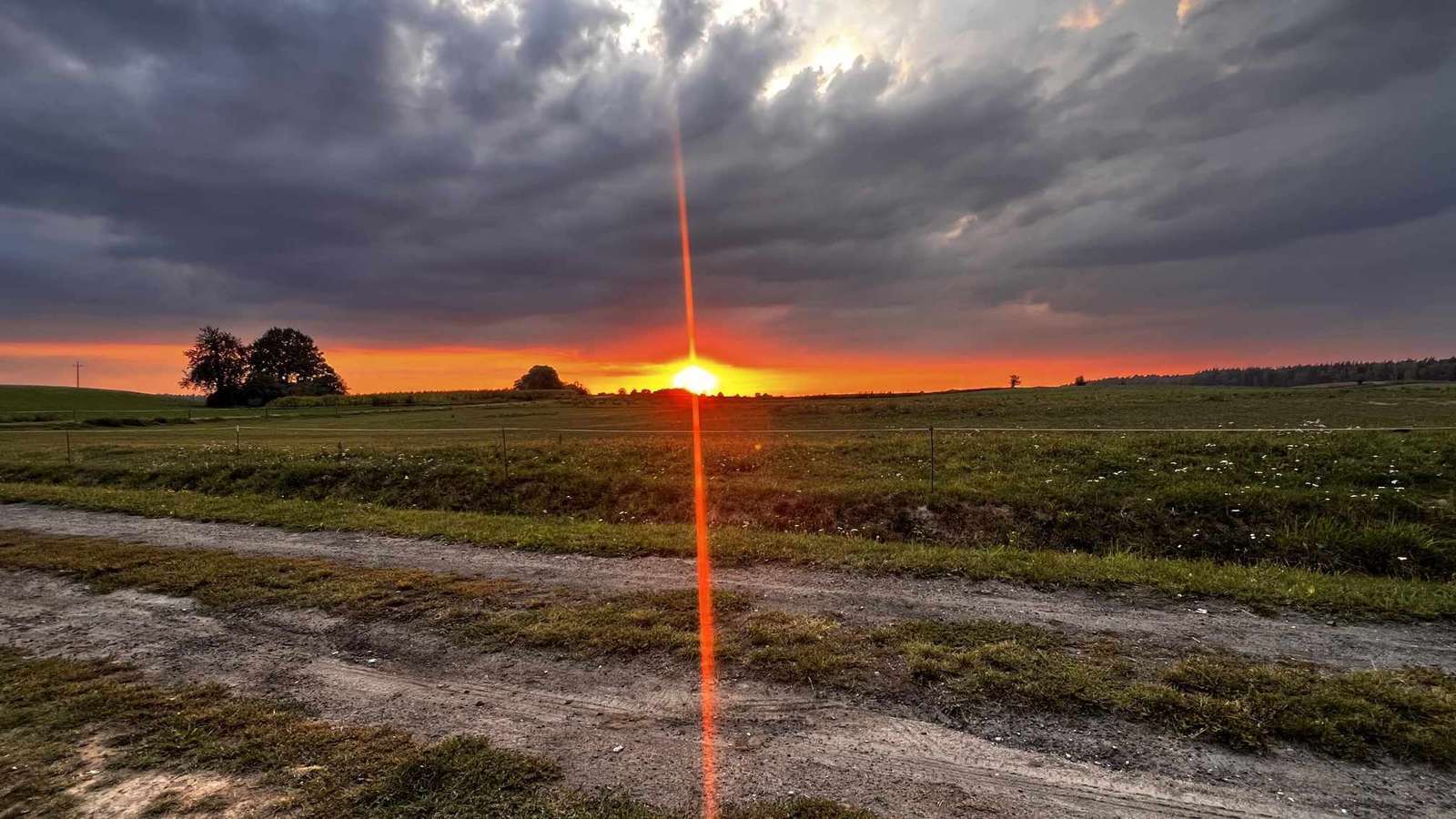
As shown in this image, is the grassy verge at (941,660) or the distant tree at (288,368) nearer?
the grassy verge at (941,660)

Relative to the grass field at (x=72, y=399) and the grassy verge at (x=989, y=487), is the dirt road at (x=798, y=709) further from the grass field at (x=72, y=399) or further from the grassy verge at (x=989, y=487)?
the grass field at (x=72, y=399)

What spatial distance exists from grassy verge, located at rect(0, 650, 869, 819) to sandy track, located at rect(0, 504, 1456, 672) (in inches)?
146

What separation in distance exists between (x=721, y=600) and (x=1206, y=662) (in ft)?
16.3

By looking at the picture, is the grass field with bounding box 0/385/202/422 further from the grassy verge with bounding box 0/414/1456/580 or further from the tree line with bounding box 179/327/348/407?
the grassy verge with bounding box 0/414/1456/580

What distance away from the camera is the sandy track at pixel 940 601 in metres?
6.12

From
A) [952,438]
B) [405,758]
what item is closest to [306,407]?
[952,438]

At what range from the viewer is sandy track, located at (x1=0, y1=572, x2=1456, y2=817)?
3912 millimetres

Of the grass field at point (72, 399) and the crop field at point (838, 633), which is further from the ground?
the grass field at point (72, 399)

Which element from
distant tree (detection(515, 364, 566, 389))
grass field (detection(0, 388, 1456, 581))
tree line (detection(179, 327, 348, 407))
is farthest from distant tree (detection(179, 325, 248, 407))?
grass field (detection(0, 388, 1456, 581))

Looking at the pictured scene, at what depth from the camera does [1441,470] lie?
12180mm

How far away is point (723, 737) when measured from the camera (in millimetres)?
4609

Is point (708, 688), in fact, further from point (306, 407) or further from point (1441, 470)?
point (306, 407)

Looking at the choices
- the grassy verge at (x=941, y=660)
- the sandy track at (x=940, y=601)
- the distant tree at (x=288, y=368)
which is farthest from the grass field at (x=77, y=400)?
the grassy verge at (x=941, y=660)

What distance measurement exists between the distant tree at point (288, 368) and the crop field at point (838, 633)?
11603cm
